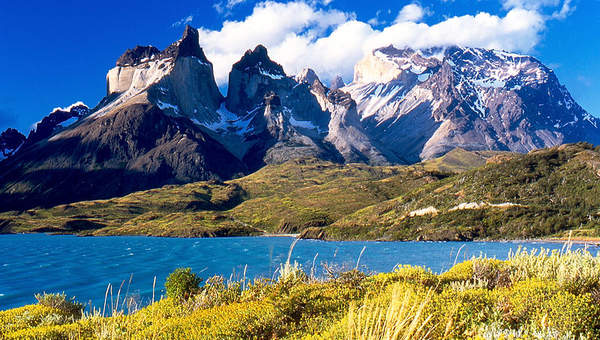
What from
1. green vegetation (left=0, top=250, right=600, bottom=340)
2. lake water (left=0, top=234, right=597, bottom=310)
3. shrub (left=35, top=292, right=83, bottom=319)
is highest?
green vegetation (left=0, top=250, right=600, bottom=340)

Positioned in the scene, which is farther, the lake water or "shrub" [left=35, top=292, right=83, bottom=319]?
the lake water

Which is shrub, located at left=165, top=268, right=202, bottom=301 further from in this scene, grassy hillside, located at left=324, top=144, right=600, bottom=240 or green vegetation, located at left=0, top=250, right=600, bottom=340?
grassy hillside, located at left=324, top=144, right=600, bottom=240

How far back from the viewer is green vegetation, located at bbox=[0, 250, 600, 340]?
827 centimetres

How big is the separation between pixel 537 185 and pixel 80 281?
445ft

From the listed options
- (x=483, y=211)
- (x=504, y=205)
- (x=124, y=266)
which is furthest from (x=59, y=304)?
(x=504, y=205)

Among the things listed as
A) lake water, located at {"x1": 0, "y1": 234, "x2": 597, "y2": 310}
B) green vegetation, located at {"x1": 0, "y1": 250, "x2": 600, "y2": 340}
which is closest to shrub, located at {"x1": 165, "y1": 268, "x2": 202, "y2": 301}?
green vegetation, located at {"x1": 0, "y1": 250, "x2": 600, "y2": 340}

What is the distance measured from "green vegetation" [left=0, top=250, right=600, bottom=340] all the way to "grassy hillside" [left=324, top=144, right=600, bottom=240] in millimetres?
114700

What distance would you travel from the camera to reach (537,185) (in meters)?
137

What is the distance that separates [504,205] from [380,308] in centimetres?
14232

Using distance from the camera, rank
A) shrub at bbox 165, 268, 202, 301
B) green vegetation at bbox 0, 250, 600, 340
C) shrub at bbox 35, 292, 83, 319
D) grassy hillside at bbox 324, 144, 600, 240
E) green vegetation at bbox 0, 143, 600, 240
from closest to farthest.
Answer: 1. green vegetation at bbox 0, 250, 600, 340
2. shrub at bbox 165, 268, 202, 301
3. shrub at bbox 35, 292, 83, 319
4. grassy hillside at bbox 324, 144, 600, 240
5. green vegetation at bbox 0, 143, 600, 240

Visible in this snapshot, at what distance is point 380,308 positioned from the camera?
6.46 m

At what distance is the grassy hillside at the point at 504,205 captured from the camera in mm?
119438

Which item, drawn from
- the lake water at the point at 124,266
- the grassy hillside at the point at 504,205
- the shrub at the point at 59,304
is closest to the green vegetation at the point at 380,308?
the shrub at the point at 59,304

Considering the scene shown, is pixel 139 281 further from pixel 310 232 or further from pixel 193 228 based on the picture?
pixel 193 228
